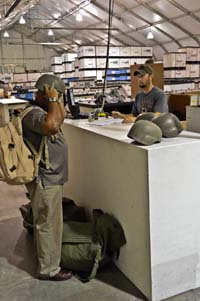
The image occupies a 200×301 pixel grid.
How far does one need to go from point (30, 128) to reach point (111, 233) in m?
0.99

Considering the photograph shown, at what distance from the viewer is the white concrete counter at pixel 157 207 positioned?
84.6 inches

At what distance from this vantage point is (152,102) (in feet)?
11.0

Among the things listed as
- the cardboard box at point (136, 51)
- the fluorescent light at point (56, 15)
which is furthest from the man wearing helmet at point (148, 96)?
the fluorescent light at point (56, 15)

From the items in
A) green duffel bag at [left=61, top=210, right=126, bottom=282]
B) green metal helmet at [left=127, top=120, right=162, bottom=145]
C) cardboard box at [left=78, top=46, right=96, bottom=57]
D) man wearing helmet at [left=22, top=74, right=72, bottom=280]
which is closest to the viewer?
green metal helmet at [left=127, top=120, right=162, bottom=145]

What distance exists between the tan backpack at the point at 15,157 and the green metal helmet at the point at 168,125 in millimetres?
933

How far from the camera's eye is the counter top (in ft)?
7.16

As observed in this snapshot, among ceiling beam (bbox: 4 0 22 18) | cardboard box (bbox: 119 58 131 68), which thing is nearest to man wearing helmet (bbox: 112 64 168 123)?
ceiling beam (bbox: 4 0 22 18)

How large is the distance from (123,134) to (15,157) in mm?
830

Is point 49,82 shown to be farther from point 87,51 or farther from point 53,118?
point 87,51

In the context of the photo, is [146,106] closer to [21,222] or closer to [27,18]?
[21,222]

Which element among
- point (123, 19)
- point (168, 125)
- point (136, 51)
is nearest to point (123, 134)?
point (168, 125)

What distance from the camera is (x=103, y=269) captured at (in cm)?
268

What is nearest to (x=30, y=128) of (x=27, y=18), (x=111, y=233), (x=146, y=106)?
(x=111, y=233)

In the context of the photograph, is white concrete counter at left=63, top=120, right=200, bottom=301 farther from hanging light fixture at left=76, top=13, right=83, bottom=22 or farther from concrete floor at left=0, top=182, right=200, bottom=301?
hanging light fixture at left=76, top=13, right=83, bottom=22
